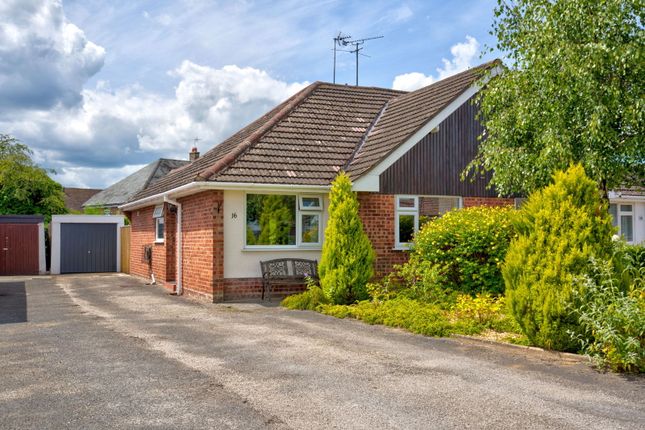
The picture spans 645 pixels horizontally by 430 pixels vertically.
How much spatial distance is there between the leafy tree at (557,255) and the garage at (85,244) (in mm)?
22439

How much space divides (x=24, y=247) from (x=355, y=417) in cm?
2403

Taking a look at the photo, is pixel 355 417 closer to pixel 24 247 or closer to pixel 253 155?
pixel 253 155

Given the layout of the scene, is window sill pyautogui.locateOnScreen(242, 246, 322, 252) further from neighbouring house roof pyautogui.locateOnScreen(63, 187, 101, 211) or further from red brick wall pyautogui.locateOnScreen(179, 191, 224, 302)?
neighbouring house roof pyautogui.locateOnScreen(63, 187, 101, 211)

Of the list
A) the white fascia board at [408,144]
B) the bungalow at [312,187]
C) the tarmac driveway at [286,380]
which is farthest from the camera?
the white fascia board at [408,144]

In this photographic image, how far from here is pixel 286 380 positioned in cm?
689

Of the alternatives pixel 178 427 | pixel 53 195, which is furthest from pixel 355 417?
pixel 53 195

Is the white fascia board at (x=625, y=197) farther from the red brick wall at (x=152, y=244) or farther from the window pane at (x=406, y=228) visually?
the red brick wall at (x=152, y=244)

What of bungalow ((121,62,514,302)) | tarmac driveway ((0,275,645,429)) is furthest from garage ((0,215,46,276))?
tarmac driveway ((0,275,645,429))

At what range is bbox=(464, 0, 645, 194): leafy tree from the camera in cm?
1065

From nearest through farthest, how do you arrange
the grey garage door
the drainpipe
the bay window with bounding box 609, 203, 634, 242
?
1. the drainpipe
2. the bay window with bounding box 609, 203, 634, 242
3. the grey garage door

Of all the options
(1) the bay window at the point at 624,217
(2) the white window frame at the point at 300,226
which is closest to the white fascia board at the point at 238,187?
(2) the white window frame at the point at 300,226

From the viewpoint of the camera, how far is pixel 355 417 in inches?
218

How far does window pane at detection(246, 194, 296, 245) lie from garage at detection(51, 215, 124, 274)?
48.3 ft

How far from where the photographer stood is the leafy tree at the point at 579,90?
10648 millimetres
